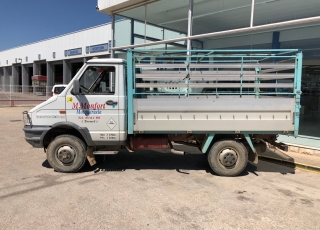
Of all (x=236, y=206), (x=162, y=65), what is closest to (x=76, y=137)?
(x=162, y=65)

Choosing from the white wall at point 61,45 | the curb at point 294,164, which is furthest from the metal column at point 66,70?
the curb at point 294,164

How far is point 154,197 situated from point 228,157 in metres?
1.90

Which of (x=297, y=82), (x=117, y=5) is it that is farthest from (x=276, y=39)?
(x=117, y=5)

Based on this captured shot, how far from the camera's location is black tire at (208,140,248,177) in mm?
5227

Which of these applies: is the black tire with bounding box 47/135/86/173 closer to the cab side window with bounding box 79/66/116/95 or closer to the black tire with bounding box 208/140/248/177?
the cab side window with bounding box 79/66/116/95

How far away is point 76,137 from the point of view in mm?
5258

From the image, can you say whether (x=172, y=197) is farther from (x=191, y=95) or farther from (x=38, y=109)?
(x=38, y=109)

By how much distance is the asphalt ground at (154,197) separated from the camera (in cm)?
343

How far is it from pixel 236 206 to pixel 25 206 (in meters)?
3.25

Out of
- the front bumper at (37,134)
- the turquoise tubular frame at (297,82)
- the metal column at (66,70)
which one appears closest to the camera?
the turquoise tubular frame at (297,82)

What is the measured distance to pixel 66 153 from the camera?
17.1 ft

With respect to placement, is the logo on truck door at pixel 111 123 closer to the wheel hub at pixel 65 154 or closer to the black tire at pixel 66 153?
the black tire at pixel 66 153

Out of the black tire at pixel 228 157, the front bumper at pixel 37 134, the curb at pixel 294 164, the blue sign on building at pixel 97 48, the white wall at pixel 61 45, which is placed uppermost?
the white wall at pixel 61 45

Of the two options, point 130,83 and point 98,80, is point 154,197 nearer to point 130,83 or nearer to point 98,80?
point 130,83
